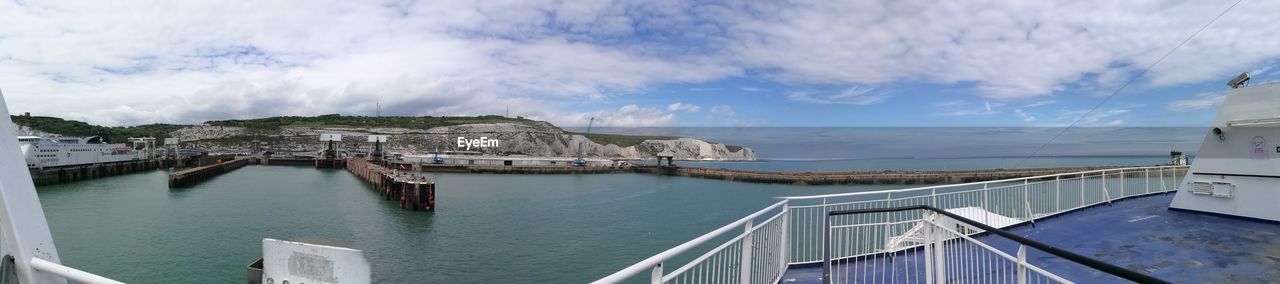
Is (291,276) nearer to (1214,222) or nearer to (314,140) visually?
(1214,222)

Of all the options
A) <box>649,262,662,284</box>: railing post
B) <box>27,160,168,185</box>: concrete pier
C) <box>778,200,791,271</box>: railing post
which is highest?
<box>649,262,662,284</box>: railing post

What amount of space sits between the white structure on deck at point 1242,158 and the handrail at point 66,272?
12.6 metres

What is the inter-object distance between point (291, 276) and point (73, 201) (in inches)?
1413

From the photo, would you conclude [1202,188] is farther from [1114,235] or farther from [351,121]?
[351,121]

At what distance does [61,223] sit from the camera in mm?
20344

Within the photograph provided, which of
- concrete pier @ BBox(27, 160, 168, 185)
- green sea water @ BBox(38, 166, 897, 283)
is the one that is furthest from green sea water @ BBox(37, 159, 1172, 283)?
concrete pier @ BBox(27, 160, 168, 185)

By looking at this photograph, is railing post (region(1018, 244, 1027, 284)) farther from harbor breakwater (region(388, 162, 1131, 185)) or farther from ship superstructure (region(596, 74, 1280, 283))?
harbor breakwater (region(388, 162, 1131, 185))

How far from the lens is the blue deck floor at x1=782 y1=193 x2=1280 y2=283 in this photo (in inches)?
219

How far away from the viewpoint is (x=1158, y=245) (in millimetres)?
6812

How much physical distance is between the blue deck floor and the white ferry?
47793mm

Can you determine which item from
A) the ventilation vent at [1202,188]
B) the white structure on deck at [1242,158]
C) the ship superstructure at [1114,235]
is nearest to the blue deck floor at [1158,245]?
the ship superstructure at [1114,235]

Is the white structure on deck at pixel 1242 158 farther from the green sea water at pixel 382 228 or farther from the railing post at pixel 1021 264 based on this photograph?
the railing post at pixel 1021 264

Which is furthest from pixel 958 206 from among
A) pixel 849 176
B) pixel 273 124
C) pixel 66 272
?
pixel 273 124

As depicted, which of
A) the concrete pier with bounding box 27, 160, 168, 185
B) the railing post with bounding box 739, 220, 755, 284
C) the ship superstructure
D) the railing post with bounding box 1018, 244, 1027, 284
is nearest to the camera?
the railing post with bounding box 1018, 244, 1027, 284
